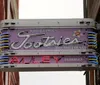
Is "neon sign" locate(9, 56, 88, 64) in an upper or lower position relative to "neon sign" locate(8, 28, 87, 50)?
lower

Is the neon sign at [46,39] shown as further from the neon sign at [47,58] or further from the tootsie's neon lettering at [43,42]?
the neon sign at [47,58]

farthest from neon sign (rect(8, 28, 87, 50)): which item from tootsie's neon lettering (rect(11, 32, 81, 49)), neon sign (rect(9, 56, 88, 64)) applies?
neon sign (rect(9, 56, 88, 64))

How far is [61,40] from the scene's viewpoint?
1255 centimetres

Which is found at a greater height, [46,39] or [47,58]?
[46,39]

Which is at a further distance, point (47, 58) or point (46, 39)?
point (46, 39)

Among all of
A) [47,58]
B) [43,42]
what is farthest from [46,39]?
[47,58]

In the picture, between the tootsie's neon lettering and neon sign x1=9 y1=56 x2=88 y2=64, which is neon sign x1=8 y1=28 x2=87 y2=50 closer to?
the tootsie's neon lettering

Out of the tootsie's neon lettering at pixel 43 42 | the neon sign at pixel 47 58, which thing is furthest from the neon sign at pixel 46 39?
the neon sign at pixel 47 58

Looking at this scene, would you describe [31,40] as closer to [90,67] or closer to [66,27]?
[66,27]

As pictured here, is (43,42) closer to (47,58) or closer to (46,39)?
(46,39)

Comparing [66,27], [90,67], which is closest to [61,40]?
[66,27]

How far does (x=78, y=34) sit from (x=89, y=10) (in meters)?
8.62

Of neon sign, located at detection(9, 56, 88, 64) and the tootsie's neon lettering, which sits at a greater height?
the tootsie's neon lettering

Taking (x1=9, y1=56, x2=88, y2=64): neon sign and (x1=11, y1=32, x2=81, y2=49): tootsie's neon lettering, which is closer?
(x1=9, y1=56, x2=88, y2=64): neon sign
